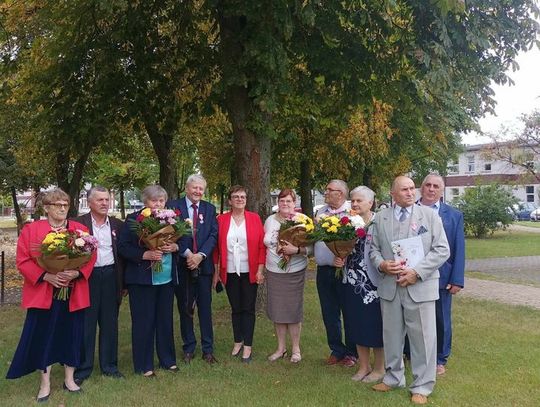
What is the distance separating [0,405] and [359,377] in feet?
11.2

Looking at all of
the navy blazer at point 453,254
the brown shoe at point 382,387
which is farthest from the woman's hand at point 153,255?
the navy blazer at point 453,254

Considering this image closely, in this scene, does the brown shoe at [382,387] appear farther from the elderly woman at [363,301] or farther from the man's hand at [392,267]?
the man's hand at [392,267]

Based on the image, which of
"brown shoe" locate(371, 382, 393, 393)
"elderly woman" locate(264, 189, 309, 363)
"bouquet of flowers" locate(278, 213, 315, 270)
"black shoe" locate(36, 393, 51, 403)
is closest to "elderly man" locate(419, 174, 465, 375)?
"brown shoe" locate(371, 382, 393, 393)

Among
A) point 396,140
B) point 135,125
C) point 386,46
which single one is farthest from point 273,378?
point 396,140

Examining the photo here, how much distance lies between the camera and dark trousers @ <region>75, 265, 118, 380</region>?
548 centimetres

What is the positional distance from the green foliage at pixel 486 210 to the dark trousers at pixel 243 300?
2188cm

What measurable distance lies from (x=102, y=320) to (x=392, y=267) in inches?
116

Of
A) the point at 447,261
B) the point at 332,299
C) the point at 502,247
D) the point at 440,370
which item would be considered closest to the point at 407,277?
the point at 447,261

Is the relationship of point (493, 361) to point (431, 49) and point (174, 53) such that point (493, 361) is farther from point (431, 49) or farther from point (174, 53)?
point (174, 53)

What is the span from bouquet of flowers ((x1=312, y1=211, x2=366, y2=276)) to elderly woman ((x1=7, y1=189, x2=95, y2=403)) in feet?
7.26

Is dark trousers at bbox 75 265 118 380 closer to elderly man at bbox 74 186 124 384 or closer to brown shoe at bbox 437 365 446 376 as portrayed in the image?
elderly man at bbox 74 186 124 384

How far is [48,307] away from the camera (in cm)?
497

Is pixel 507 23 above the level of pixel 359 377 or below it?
above

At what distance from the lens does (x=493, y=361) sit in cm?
627
